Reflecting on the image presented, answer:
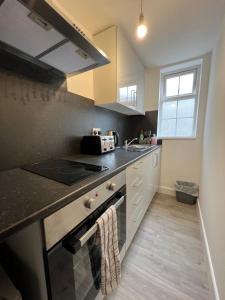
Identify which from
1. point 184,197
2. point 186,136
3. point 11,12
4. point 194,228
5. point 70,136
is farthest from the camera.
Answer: point 186,136

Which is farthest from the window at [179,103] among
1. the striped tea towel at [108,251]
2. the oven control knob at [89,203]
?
the oven control knob at [89,203]

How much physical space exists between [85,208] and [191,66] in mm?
2664

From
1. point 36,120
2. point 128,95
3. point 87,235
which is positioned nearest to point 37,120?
point 36,120

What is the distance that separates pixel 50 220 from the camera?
0.50 m

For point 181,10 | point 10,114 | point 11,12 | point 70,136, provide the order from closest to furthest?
point 11,12
point 10,114
point 181,10
point 70,136

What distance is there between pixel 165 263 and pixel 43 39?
1.93 meters

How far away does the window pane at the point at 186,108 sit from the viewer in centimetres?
232

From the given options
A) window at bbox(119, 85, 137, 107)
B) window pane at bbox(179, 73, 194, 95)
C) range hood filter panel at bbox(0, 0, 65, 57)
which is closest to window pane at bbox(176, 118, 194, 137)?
window pane at bbox(179, 73, 194, 95)

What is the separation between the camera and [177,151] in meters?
2.40

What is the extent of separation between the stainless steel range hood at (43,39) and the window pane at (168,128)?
187 cm

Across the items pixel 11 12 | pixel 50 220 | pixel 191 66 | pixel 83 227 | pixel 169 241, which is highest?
pixel 191 66

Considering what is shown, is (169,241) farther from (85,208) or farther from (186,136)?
(186,136)

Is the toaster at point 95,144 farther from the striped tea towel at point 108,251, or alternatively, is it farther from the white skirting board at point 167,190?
the white skirting board at point 167,190

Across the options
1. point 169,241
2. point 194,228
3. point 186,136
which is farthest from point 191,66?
point 169,241
